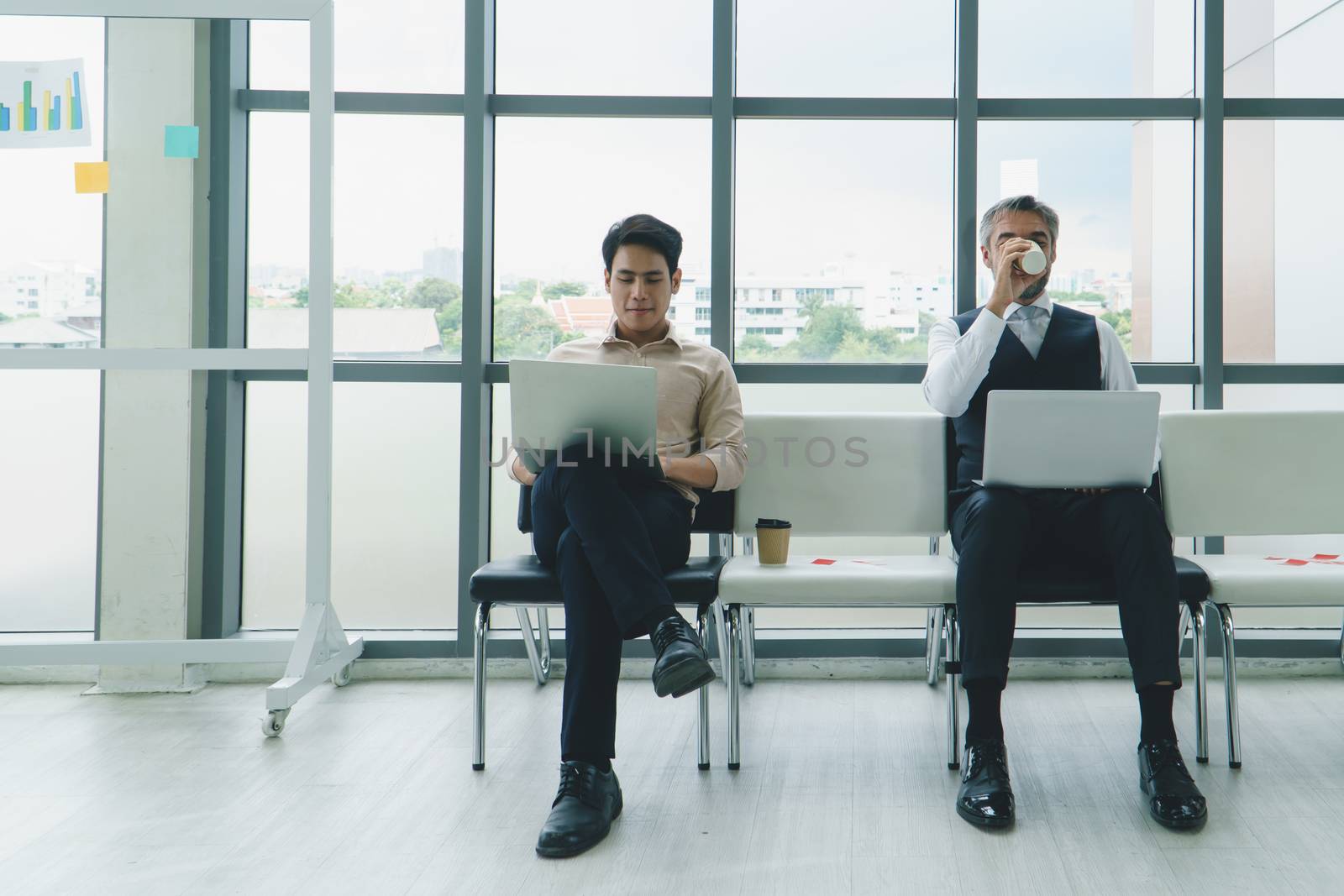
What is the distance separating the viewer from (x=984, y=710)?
6.36 ft

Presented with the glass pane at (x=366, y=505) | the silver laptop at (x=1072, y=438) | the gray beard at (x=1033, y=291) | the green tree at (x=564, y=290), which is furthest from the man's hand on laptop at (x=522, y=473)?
the gray beard at (x=1033, y=291)

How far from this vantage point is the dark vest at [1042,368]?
2.35 metres

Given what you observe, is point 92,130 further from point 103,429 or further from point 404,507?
point 404,507

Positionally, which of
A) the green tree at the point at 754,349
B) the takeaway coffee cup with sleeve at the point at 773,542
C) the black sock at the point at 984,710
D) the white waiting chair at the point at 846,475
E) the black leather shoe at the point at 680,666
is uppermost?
the green tree at the point at 754,349

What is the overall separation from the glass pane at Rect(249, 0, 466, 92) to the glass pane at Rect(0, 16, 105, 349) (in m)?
0.44

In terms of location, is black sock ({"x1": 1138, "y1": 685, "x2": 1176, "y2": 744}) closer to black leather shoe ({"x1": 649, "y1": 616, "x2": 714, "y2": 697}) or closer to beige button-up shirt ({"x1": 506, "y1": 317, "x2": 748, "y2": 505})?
black leather shoe ({"x1": 649, "y1": 616, "x2": 714, "y2": 697})

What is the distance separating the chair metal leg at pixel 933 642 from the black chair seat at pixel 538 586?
2.72 feet

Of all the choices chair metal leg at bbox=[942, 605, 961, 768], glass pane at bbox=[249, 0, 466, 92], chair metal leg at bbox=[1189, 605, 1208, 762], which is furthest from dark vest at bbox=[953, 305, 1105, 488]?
glass pane at bbox=[249, 0, 466, 92]

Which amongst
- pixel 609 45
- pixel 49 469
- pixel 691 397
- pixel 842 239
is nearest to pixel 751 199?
pixel 842 239

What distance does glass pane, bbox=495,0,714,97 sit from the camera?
2.94m

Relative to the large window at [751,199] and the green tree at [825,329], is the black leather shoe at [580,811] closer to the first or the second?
the large window at [751,199]

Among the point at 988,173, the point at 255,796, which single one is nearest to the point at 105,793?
the point at 255,796

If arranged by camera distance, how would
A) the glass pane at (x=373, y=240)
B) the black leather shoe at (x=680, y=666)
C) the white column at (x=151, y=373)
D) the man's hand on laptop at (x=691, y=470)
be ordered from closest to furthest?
the black leather shoe at (x=680, y=666) → the man's hand on laptop at (x=691, y=470) → the white column at (x=151, y=373) → the glass pane at (x=373, y=240)

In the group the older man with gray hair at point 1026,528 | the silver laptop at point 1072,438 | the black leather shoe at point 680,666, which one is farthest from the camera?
the silver laptop at point 1072,438
